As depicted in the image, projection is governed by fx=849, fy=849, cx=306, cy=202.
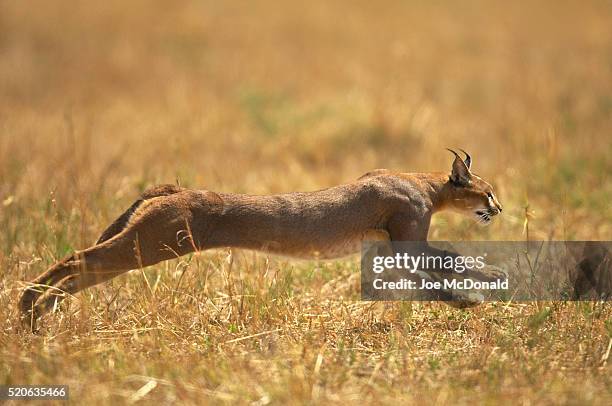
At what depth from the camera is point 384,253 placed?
6594mm

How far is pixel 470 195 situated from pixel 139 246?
2.74 meters

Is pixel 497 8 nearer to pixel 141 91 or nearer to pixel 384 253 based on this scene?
pixel 141 91

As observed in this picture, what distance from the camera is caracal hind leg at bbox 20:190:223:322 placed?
5676mm

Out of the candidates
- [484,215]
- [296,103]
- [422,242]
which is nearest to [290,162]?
[296,103]

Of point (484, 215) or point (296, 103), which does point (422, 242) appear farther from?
point (296, 103)

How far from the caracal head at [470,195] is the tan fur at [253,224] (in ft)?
0.06

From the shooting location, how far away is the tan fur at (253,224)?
5.71 metres

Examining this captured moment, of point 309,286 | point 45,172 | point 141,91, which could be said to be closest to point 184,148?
point 45,172

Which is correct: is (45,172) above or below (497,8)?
below

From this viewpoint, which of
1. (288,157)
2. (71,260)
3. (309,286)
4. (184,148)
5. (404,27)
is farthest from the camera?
(404,27)

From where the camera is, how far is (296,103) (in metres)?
14.8

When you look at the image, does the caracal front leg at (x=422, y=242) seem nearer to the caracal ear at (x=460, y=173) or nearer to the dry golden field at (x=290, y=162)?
the dry golden field at (x=290, y=162)

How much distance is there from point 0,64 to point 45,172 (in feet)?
25.1

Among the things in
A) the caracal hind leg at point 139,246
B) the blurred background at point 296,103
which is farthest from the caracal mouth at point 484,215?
the caracal hind leg at point 139,246
